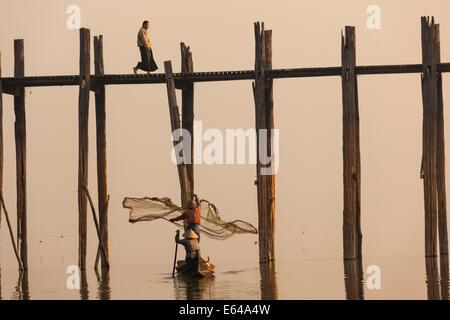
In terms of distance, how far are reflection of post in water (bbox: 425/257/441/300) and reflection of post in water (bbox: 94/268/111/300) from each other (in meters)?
5.93

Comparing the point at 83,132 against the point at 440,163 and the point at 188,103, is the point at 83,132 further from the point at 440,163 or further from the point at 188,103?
the point at 440,163

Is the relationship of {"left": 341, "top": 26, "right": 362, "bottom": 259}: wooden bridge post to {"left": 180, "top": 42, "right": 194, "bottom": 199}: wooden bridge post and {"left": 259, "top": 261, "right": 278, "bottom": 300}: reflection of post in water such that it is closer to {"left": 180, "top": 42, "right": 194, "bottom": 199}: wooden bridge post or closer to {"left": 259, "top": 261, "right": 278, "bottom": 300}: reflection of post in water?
{"left": 259, "top": 261, "right": 278, "bottom": 300}: reflection of post in water

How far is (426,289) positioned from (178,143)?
8.09 metres

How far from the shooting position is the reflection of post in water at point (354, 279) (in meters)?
23.6

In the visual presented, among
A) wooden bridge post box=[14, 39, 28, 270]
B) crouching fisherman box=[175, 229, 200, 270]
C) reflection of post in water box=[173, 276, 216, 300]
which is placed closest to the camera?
reflection of post in water box=[173, 276, 216, 300]

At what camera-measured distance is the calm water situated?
2369 cm

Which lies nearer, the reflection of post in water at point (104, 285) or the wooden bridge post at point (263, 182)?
the reflection of post in water at point (104, 285)

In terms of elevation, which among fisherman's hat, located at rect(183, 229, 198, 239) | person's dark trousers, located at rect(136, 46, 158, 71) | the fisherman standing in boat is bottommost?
fisherman's hat, located at rect(183, 229, 198, 239)

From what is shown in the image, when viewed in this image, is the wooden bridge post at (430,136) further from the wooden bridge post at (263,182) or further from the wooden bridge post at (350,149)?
the wooden bridge post at (263,182)

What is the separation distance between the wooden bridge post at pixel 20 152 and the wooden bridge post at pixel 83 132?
191cm

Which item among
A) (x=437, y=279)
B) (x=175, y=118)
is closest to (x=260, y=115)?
(x=175, y=118)

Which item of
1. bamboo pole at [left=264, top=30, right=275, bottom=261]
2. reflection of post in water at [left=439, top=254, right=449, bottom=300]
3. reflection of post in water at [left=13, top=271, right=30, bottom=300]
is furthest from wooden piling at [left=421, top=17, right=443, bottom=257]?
reflection of post in water at [left=13, top=271, right=30, bottom=300]

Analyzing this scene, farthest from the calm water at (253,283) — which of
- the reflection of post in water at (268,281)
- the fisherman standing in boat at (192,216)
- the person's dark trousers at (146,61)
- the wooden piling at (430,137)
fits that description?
the person's dark trousers at (146,61)

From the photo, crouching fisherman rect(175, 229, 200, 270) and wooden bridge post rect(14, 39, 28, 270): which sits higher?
wooden bridge post rect(14, 39, 28, 270)
